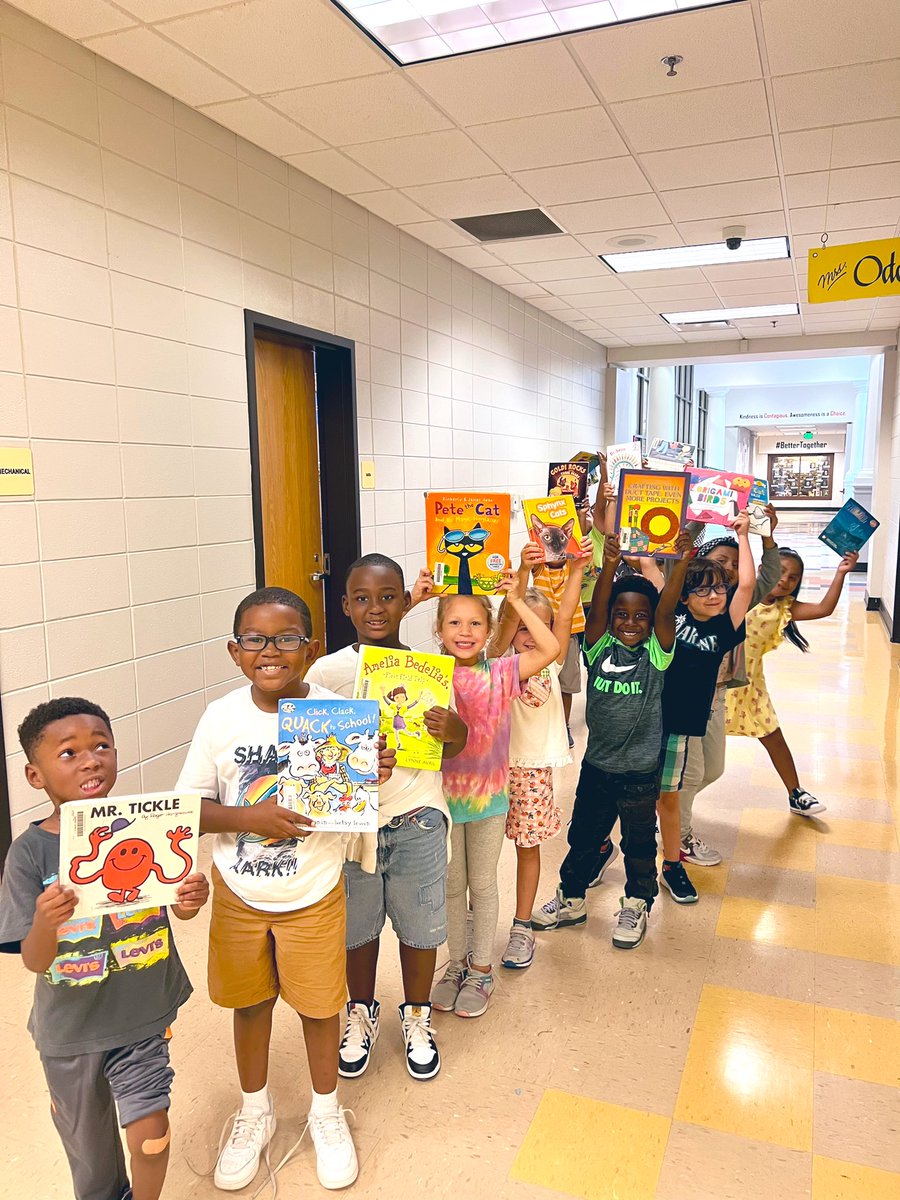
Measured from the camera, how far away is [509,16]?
2920 millimetres

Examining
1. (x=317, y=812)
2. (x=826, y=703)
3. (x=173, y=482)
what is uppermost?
(x=173, y=482)

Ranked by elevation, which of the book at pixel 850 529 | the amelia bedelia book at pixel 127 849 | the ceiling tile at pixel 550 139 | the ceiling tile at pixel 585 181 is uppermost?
the ceiling tile at pixel 585 181

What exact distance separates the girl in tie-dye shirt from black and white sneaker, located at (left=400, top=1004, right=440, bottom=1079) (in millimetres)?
201

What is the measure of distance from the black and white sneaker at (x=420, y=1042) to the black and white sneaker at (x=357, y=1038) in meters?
Result: 0.08

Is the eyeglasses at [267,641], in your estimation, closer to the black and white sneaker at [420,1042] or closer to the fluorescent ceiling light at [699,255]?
the black and white sneaker at [420,1042]

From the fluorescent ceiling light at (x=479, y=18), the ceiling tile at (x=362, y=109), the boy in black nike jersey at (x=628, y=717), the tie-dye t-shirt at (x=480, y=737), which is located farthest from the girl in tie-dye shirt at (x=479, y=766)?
the ceiling tile at (x=362, y=109)

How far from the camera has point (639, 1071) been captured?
81.7 inches

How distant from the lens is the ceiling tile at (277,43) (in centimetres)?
286

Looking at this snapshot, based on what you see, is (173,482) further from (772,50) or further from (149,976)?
(772,50)

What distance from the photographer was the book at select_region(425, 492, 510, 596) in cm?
230

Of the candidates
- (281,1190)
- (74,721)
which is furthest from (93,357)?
(281,1190)

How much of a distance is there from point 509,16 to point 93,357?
1.91m

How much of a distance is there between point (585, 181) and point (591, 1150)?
14.4 feet

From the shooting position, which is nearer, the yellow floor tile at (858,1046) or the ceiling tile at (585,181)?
the yellow floor tile at (858,1046)
